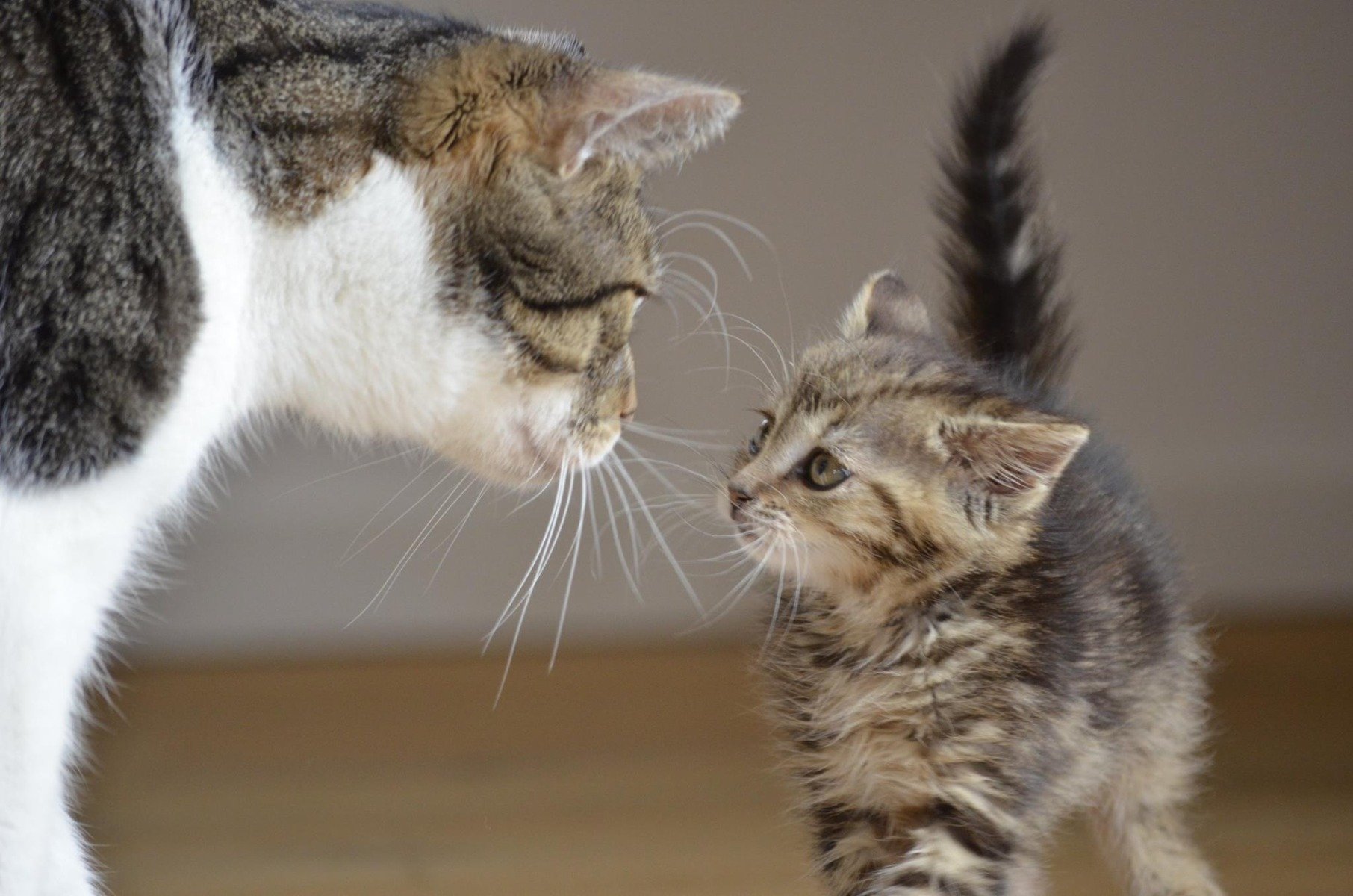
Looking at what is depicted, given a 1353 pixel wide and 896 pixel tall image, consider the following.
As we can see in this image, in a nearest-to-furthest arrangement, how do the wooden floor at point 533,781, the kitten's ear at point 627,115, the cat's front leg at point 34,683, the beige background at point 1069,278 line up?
the cat's front leg at point 34,683 < the kitten's ear at point 627,115 < the wooden floor at point 533,781 < the beige background at point 1069,278

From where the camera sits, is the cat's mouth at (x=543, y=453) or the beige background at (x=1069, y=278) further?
the beige background at (x=1069, y=278)

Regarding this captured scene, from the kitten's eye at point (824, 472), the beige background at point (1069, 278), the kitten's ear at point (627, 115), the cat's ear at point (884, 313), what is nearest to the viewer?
the kitten's ear at point (627, 115)

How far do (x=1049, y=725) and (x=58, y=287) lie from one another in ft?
2.48

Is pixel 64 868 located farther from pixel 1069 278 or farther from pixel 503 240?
pixel 1069 278

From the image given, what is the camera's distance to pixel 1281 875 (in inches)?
55.4

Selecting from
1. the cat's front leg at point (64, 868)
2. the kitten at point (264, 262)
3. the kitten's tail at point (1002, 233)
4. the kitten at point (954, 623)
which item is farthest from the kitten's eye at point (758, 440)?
the cat's front leg at point (64, 868)

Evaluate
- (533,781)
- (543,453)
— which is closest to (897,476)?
(543,453)

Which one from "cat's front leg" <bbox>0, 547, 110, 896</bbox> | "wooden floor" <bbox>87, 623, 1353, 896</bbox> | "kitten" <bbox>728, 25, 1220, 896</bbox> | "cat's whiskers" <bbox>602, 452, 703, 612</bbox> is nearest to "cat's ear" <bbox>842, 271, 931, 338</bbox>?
"kitten" <bbox>728, 25, 1220, 896</bbox>

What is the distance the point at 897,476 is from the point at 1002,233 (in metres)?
0.35

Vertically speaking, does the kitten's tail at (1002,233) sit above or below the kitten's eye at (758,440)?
above

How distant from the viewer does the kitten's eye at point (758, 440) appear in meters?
1.13

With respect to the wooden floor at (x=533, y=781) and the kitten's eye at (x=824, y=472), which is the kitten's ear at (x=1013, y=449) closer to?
the kitten's eye at (x=824, y=472)

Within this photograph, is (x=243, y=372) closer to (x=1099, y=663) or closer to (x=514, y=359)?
(x=514, y=359)

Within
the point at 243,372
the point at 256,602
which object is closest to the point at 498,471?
the point at 243,372
